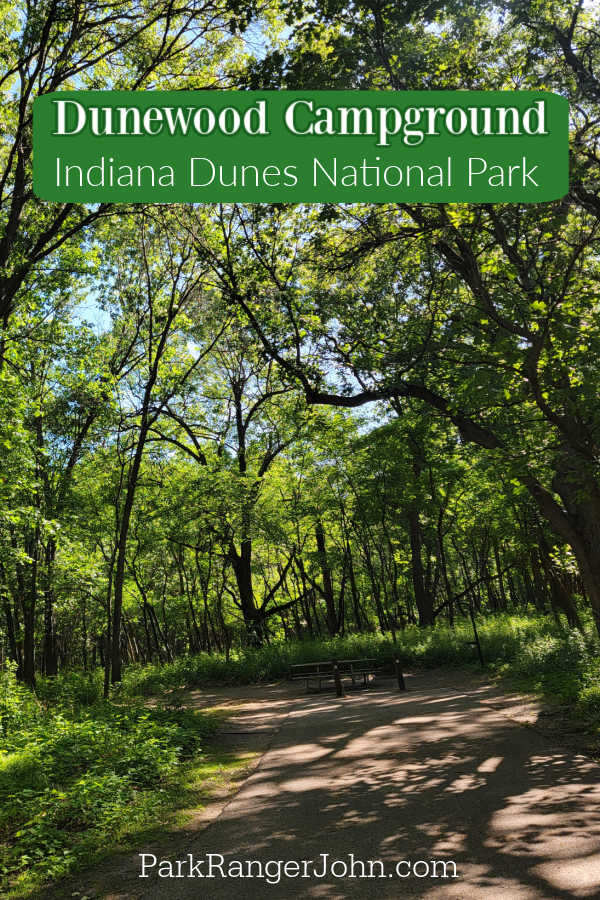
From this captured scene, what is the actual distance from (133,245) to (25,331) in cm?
476

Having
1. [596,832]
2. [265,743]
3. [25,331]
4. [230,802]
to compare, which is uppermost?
[25,331]

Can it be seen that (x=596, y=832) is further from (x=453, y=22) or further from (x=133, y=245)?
(x=133, y=245)

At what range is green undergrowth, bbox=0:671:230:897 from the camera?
4.81 metres

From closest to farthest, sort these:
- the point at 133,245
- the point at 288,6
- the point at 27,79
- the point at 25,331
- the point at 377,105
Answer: the point at 377,105, the point at 288,6, the point at 27,79, the point at 133,245, the point at 25,331

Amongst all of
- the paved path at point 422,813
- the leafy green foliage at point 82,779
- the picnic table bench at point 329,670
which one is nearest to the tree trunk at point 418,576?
the picnic table bench at point 329,670

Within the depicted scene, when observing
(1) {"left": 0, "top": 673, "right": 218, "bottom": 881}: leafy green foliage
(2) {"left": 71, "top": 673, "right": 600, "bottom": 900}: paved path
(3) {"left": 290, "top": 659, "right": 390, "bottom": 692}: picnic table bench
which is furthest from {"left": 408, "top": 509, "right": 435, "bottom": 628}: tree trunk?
(1) {"left": 0, "top": 673, "right": 218, "bottom": 881}: leafy green foliage

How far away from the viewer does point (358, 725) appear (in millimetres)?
9578

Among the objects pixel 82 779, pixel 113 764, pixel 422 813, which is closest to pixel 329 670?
pixel 113 764

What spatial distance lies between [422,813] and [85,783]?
3629 mm

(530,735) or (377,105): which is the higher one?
(377,105)

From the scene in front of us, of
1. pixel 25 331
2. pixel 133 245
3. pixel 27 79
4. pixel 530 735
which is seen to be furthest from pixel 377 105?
pixel 25 331

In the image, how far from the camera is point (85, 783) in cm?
603

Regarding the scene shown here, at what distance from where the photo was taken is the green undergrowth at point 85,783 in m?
4.81

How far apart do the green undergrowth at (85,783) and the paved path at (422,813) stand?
0.72 m
